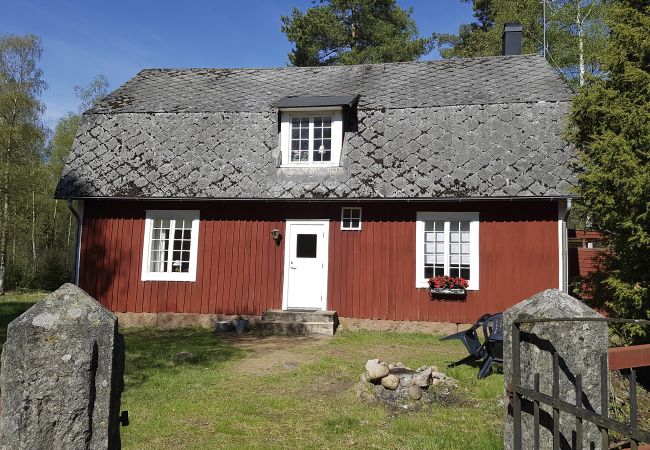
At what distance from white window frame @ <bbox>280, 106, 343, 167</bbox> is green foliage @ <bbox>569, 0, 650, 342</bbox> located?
5753mm

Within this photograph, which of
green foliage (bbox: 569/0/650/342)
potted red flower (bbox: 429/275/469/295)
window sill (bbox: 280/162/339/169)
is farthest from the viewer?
window sill (bbox: 280/162/339/169)

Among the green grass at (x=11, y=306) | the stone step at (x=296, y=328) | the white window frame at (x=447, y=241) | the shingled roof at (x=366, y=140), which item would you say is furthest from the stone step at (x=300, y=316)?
the green grass at (x=11, y=306)

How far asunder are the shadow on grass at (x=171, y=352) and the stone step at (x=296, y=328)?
1.18 metres

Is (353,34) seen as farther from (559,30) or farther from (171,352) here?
(171,352)

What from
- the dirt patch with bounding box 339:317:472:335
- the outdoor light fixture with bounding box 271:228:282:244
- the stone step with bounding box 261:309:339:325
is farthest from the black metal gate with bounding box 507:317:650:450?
the outdoor light fixture with bounding box 271:228:282:244

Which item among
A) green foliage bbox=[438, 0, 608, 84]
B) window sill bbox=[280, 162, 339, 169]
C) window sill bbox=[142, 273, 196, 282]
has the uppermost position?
green foliage bbox=[438, 0, 608, 84]

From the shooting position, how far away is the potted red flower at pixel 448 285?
452 inches

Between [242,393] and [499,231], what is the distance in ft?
24.2

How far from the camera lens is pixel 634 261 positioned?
7402 mm

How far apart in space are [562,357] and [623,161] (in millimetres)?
5768

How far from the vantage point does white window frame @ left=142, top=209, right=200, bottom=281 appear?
12.9m

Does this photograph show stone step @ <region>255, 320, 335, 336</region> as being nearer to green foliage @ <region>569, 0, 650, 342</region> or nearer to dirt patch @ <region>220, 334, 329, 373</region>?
dirt patch @ <region>220, 334, 329, 373</region>

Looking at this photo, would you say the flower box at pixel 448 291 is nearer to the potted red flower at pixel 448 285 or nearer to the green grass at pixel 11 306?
the potted red flower at pixel 448 285

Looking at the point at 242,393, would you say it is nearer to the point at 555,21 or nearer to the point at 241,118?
the point at 241,118
